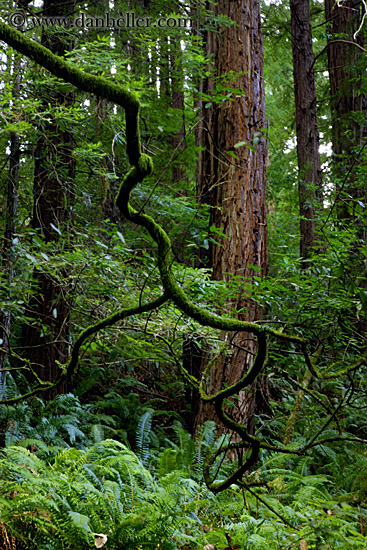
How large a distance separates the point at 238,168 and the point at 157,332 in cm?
233

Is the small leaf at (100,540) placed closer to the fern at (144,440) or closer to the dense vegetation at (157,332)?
the dense vegetation at (157,332)

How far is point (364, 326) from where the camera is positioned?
771 centimetres

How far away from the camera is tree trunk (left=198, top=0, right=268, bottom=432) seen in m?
5.14

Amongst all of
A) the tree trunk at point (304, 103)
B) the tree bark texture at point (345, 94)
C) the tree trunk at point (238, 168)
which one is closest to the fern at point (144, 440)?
the tree trunk at point (238, 168)

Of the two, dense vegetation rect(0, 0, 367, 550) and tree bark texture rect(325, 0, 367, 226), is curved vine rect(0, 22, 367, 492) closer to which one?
dense vegetation rect(0, 0, 367, 550)

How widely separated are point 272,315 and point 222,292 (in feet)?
3.30

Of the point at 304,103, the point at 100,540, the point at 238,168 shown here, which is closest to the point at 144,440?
the point at 100,540

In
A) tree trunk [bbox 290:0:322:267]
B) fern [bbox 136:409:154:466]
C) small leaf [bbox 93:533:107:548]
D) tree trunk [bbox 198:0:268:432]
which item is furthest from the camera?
tree trunk [bbox 290:0:322:267]

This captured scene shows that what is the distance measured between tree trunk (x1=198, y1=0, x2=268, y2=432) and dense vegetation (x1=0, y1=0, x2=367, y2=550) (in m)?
0.04

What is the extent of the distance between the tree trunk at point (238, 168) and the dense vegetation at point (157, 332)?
0.14 feet

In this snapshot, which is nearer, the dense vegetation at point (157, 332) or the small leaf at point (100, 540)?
the dense vegetation at point (157, 332)

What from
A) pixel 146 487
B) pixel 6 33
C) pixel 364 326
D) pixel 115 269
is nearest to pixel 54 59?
pixel 6 33

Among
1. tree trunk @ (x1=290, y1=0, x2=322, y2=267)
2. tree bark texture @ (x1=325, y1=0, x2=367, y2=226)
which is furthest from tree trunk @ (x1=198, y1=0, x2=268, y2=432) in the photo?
tree trunk @ (x1=290, y1=0, x2=322, y2=267)

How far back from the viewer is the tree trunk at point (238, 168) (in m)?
5.14
